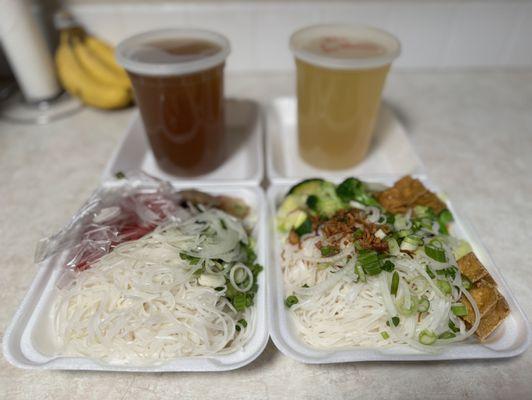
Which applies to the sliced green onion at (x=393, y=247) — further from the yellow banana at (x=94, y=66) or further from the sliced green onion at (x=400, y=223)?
the yellow banana at (x=94, y=66)

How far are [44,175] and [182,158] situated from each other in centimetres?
58

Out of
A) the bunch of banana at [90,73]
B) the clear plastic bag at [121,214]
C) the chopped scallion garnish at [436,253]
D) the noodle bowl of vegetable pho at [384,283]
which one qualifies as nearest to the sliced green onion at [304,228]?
the noodle bowl of vegetable pho at [384,283]

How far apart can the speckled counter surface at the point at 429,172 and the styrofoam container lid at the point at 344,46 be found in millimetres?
532

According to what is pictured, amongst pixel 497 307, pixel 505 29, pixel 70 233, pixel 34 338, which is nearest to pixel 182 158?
pixel 70 233

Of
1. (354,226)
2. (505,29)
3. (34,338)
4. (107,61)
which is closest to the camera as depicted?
(34,338)

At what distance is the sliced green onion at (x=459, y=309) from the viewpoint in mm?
894

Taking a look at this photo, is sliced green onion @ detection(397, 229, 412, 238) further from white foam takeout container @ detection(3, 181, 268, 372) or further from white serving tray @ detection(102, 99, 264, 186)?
white serving tray @ detection(102, 99, 264, 186)

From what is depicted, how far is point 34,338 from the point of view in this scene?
87cm

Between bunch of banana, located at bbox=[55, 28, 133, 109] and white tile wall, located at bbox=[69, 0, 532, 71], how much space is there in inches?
5.5

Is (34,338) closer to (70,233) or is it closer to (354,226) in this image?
(70,233)

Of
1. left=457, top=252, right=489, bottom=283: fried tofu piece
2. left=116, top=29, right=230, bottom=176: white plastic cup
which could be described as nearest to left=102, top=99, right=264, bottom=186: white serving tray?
left=116, top=29, right=230, bottom=176: white plastic cup

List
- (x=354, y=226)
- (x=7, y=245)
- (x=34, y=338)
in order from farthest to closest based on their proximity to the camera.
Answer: (x=7, y=245), (x=354, y=226), (x=34, y=338)

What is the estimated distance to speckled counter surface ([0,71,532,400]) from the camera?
832 mm

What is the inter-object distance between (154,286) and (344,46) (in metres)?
1.06
